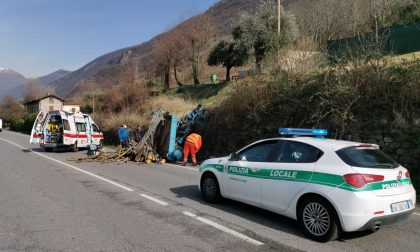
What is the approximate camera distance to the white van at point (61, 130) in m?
21.3

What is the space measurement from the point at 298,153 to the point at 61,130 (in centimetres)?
1799

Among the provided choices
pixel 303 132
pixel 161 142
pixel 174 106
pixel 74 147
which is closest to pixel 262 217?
pixel 303 132

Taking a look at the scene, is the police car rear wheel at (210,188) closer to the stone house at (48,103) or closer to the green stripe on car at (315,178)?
the green stripe on car at (315,178)

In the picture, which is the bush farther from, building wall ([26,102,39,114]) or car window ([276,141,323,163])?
building wall ([26,102,39,114])

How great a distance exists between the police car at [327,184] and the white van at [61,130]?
16.2 metres

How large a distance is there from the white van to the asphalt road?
423 inches

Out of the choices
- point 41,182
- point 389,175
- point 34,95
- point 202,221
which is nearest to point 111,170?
point 41,182

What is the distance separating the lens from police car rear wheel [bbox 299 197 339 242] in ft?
19.0

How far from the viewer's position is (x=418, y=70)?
1198 centimetres

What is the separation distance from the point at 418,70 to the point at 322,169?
308 inches

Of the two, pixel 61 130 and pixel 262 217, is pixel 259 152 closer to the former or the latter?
pixel 262 217

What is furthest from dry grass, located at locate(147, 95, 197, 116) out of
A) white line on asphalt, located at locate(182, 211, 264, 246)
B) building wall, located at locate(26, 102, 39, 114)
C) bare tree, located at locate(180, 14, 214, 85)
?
building wall, located at locate(26, 102, 39, 114)

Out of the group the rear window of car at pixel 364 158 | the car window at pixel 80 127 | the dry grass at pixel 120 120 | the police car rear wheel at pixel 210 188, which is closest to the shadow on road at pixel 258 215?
the police car rear wheel at pixel 210 188

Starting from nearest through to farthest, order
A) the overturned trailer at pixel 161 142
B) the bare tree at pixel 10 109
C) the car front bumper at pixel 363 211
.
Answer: the car front bumper at pixel 363 211 → the overturned trailer at pixel 161 142 → the bare tree at pixel 10 109
